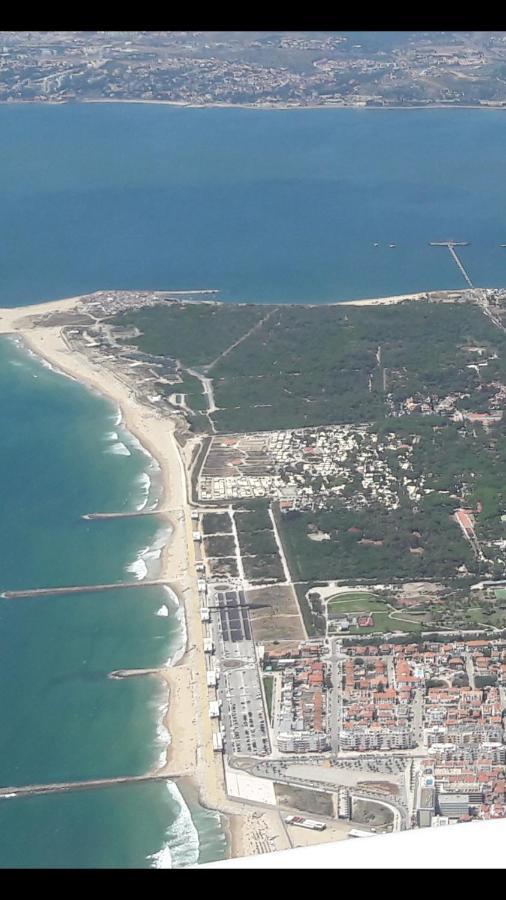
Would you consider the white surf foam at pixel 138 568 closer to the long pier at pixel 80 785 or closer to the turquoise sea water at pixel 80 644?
the turquoise sea water at pixel 80 644

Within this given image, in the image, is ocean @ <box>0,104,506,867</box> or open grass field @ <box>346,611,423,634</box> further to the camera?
open grass field @ <box>346,611,423,634</box>

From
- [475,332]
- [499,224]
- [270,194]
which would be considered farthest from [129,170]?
[475,332]

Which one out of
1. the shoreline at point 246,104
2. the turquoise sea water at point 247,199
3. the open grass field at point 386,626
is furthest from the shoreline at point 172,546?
the shoreline at point 246,104

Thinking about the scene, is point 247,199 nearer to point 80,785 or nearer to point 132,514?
point 132,514

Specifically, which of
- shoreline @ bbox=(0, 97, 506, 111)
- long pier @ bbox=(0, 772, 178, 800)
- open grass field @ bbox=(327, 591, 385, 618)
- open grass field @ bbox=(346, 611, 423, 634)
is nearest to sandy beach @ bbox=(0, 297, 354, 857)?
long pier @ bbox=(0, 772, 178, 800)

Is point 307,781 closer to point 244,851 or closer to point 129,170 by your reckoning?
point 244,851

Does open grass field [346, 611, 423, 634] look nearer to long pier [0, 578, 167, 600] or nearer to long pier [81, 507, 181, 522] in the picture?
long pier [0, 578, 167, 600]
